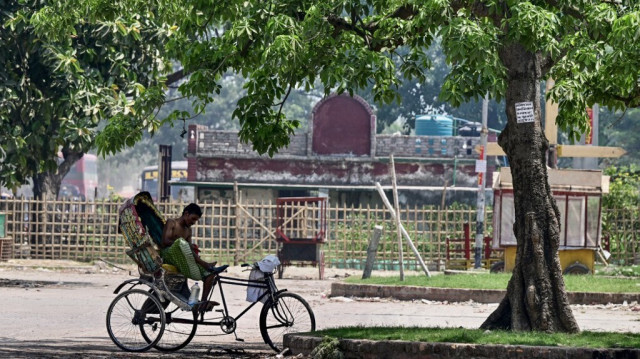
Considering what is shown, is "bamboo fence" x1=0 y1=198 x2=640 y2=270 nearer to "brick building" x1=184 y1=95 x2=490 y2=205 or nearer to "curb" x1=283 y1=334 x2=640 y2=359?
"brick building" x1=184 y1=95 x2=490 y2=205

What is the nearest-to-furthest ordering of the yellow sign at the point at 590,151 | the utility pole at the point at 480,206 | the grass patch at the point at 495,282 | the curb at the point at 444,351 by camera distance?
the curb at the point at 444,351
the grass patch at the point at 495,282
the yellow sign at the point at 590,151
the utility pole at the point at 480,206

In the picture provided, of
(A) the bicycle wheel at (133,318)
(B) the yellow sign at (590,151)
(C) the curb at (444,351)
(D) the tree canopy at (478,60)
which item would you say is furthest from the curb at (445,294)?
(C) the curb at (444,351)

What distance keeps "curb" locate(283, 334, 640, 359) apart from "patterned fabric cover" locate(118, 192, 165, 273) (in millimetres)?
1827

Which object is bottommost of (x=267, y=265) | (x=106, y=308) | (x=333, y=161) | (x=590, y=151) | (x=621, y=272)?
(x=106, y=308)

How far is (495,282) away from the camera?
2047 centimetres

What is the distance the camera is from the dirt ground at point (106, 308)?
11.4m

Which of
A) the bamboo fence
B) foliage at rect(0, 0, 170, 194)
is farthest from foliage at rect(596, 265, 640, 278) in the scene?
foliage at rect(0, 0, 170, 194)

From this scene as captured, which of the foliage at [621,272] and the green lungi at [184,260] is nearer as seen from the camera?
the green lungi at [184,260]

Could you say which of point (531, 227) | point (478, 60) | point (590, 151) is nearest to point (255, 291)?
point (531, 227)

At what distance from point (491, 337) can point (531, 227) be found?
5.30 feet

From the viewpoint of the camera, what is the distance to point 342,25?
1157 centimetres

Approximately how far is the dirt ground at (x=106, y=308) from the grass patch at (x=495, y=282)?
2.40ft

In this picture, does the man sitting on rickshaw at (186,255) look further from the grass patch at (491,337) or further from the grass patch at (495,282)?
the grass patch at (495,282)

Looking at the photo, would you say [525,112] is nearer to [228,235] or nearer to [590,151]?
[590,151]
